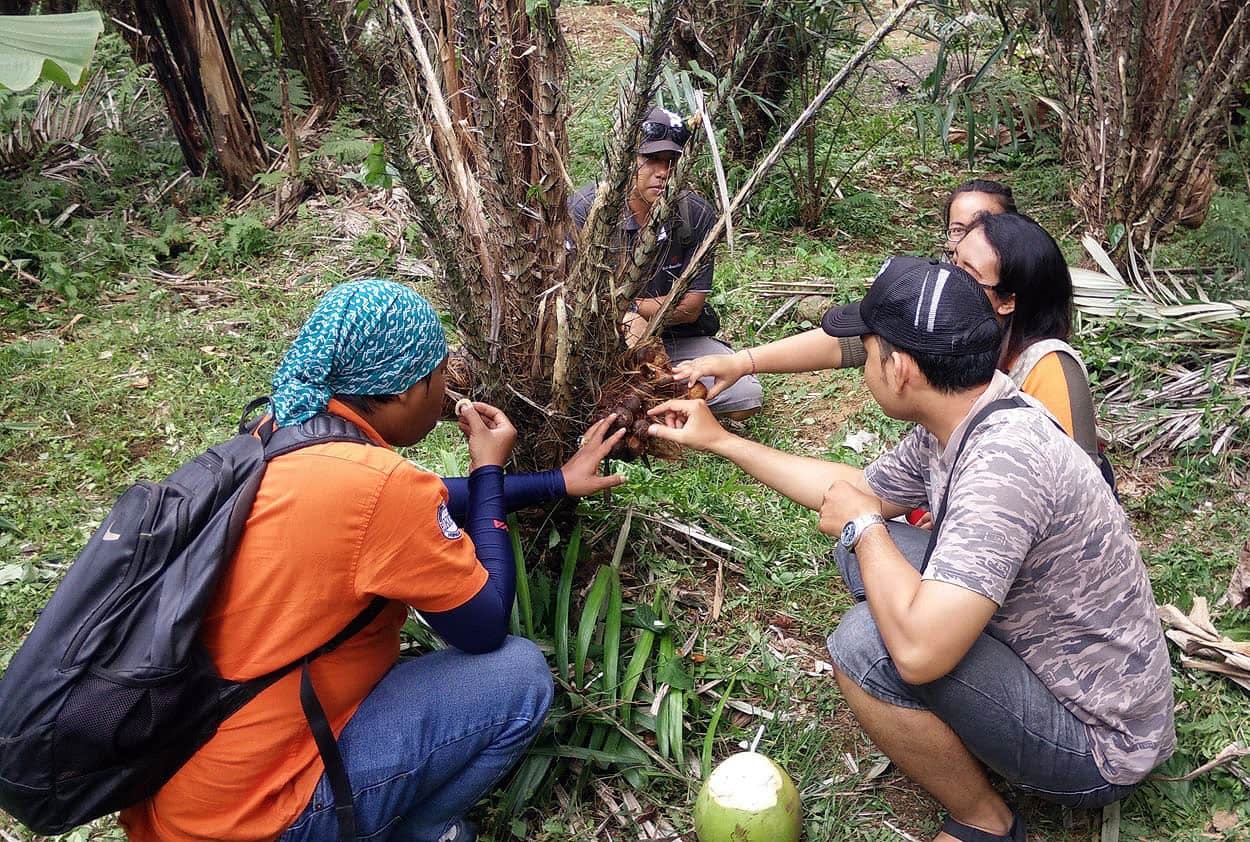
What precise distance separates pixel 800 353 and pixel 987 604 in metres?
1.46

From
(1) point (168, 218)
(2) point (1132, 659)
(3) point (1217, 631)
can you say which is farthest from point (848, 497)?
(1) point (168, 218)

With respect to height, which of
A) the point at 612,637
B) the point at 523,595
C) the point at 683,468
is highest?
the point at 523,595

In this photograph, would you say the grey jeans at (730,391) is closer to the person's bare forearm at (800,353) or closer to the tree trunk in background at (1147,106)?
the person's bare forearm at (800,353)

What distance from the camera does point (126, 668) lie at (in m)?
1.66

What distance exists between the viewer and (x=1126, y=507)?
3.45 m

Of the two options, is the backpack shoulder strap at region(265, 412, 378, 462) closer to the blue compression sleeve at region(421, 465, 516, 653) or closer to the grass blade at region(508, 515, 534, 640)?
the blue compression sleeve at region(421, 465, 516, 653)

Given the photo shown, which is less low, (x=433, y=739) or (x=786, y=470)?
(x=786, y=470)

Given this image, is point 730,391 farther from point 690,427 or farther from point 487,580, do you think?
point 487,580

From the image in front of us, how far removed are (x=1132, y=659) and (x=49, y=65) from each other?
9.23 feet

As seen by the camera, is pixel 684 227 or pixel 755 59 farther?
pixel 755 59

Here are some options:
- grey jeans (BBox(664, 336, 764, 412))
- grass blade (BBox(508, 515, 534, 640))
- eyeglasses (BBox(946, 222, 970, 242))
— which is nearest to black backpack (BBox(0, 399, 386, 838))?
grass blade (BBox(508, 515, 534, 640))

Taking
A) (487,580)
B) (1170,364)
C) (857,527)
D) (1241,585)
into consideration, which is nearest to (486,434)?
(487,580)

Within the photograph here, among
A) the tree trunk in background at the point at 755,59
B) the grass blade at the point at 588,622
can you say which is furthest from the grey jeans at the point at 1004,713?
the tree trunk in background at the point at 755,59

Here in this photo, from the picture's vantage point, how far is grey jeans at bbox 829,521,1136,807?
2072 mm
